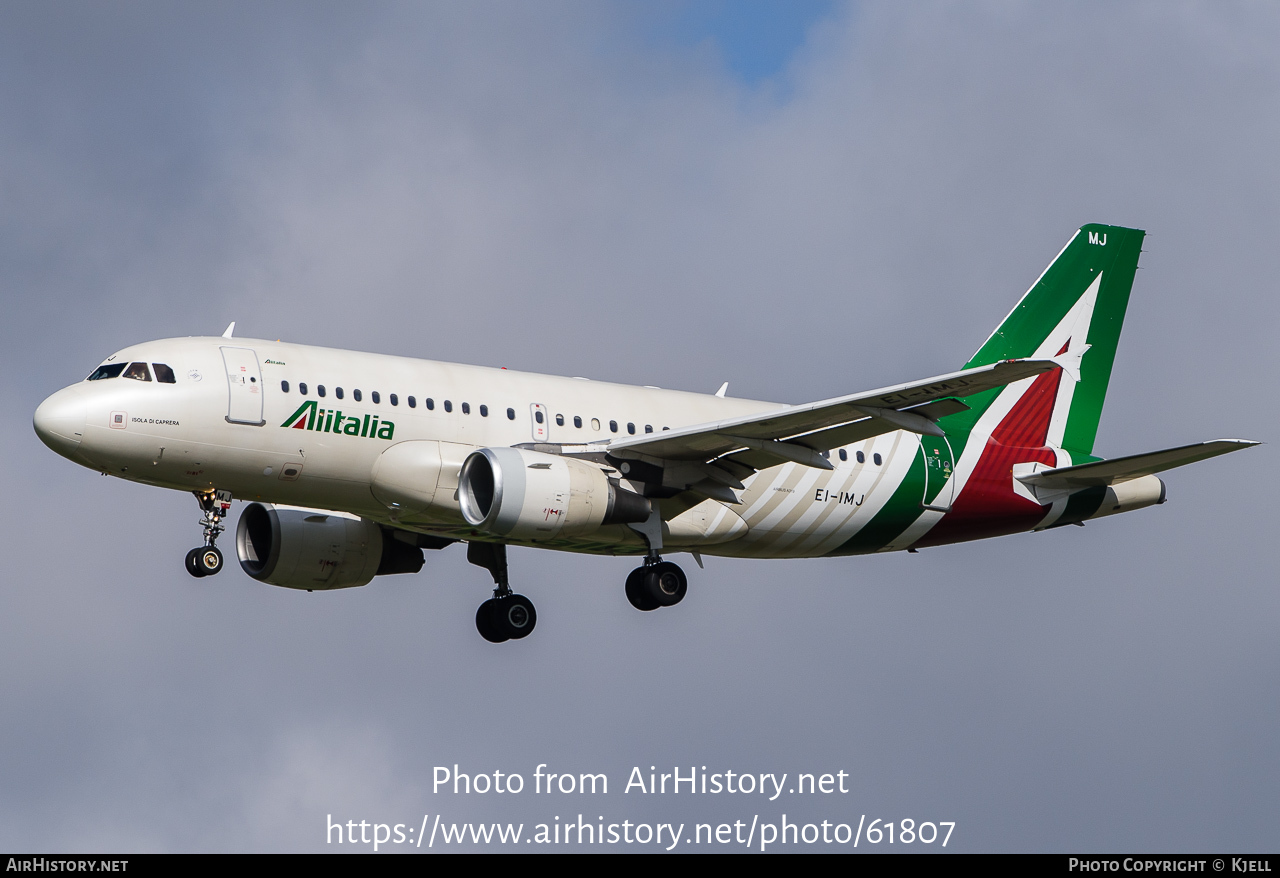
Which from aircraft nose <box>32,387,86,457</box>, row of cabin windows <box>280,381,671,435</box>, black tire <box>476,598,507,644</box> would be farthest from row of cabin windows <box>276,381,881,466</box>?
black tire <box>476,598,507,644</box>

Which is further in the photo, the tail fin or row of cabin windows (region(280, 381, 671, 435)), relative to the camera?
the tail fin

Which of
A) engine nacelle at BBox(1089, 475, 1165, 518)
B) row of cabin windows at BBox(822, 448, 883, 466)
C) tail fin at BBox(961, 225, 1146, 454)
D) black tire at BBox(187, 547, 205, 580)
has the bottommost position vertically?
black tire at BBox(187, 547, 205, 580)

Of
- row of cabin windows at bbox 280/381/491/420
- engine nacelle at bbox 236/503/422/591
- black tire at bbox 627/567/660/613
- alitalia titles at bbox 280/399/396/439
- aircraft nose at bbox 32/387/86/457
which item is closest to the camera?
aircraft nose at bbox 32/387/86/457

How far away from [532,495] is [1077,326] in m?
17.6

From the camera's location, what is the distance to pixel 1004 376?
32.5 meters

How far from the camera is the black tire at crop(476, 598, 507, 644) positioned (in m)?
40.8

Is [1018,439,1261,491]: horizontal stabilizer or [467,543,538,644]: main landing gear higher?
[1018,439,1261,491]: horizontal stabilizer

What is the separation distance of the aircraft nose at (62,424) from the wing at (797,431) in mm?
10612

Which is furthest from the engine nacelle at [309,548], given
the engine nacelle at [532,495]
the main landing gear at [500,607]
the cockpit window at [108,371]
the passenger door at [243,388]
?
the cockpit window at [108,371]

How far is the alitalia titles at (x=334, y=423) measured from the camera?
34906 millimetres

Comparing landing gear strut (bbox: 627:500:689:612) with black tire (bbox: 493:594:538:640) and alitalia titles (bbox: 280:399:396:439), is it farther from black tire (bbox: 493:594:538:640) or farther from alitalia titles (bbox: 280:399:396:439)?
alitalia titles (bbox: 280:399:396:439)

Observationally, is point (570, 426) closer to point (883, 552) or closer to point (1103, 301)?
point (883, 552)

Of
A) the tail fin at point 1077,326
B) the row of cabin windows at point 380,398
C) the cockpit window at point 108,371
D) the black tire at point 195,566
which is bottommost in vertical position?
the black tire at point 195,566

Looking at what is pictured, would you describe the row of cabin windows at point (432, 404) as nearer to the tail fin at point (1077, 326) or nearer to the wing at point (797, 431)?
the wing at point (797, 431)
